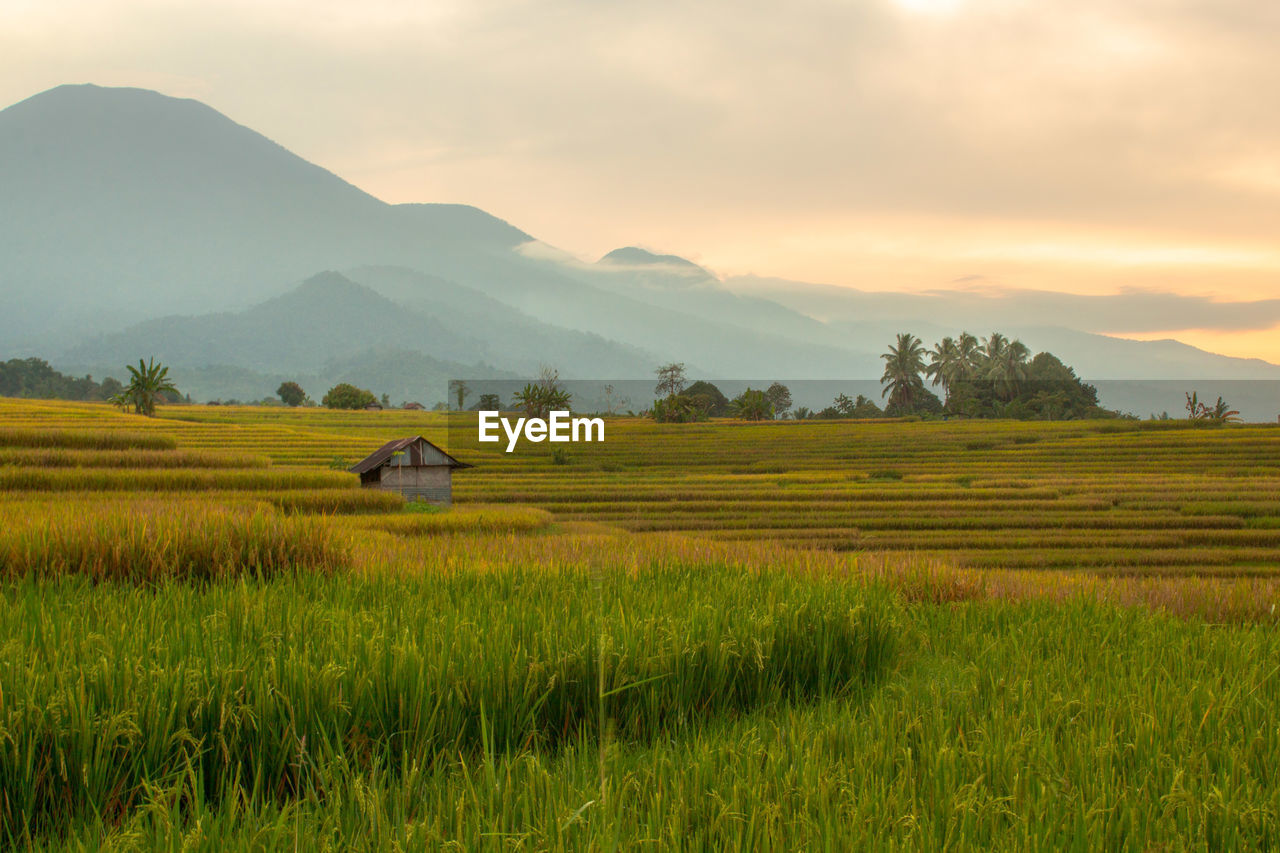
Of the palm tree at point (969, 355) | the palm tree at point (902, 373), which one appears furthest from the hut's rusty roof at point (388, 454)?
the palm tree at point (969, 355)

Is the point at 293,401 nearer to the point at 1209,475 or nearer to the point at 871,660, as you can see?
the point at 1209,475

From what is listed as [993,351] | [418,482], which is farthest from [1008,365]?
[418,482]

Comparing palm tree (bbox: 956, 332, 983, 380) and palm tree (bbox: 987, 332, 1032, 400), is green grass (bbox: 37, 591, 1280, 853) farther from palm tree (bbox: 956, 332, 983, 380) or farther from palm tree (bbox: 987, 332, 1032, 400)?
palm tree (bbox: 956, 332, 983, 380)

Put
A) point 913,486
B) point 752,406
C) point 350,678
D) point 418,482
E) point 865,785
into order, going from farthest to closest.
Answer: point 752,406 → point 913,486 → point 418,482 → point 350,678 → point 865,785

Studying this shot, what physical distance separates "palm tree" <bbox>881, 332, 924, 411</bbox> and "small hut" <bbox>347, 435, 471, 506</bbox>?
7019 centimetres

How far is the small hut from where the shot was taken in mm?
23719

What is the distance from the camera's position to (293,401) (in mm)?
117312

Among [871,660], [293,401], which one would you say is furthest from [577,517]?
[293,401]

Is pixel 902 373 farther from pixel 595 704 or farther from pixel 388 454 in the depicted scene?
pixel 595 704

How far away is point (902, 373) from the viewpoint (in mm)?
90812

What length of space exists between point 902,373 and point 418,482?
258 ft

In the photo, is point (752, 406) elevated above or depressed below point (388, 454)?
above

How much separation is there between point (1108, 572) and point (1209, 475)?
28138 mm

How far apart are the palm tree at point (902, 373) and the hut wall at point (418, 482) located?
70.2 meters
